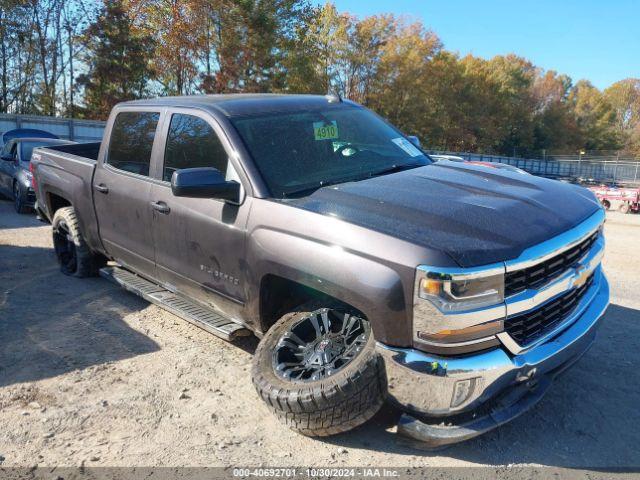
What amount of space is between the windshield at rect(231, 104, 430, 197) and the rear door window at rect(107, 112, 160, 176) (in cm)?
105

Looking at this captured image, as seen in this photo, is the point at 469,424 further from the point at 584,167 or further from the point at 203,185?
the point at 584,167

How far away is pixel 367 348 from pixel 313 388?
356mm

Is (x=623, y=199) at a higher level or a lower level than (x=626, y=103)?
lower

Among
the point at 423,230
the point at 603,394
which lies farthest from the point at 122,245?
the point at 603,394

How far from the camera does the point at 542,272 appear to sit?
2770mm

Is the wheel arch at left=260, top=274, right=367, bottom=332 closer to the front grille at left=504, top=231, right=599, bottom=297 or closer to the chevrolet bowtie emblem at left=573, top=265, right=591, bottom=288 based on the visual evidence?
the front grille at left=504, top=231, right=599, bottom=297

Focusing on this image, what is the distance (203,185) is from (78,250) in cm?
310

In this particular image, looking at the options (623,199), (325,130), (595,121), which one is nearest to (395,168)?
(325,130)

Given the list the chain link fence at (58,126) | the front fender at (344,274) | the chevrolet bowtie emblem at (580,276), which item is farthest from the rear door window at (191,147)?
the chain link fence at (58,126)

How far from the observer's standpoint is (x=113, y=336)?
4500mm

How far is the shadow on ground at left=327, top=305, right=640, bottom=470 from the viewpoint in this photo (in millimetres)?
2904

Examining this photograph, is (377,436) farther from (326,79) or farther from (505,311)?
(326,79)

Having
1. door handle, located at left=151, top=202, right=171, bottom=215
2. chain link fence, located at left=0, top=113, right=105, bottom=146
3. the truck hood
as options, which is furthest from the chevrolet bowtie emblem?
chain link fence, located at left=0, top=113, right=105, bottom=146

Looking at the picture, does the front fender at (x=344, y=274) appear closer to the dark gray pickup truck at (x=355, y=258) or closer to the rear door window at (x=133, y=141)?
the dark gray pickup truck at (x=355, y=258)
